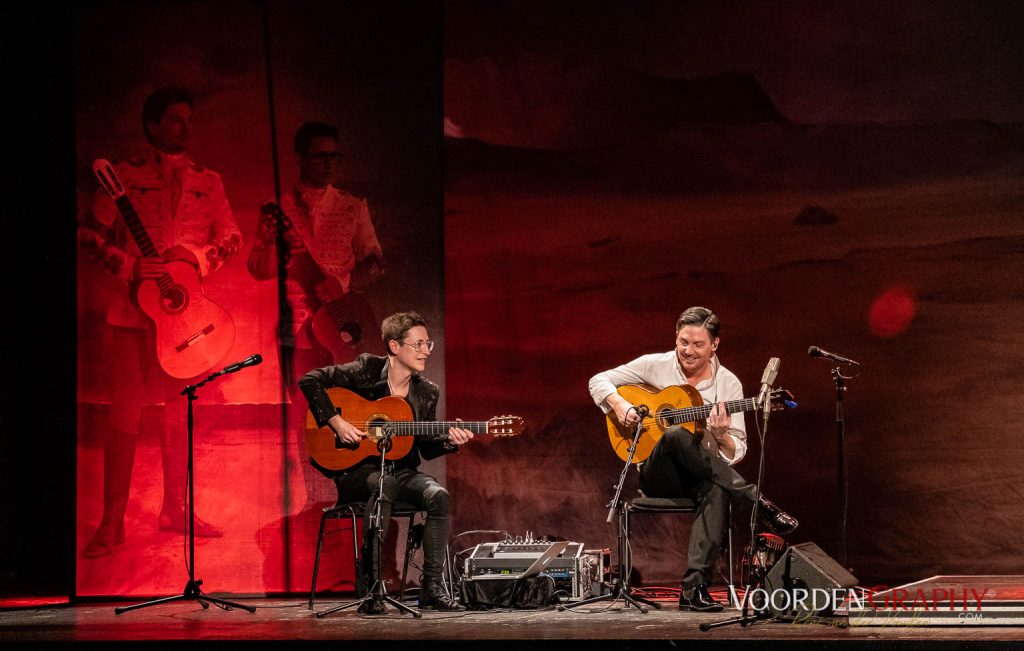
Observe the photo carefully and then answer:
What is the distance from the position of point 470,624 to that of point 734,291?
2.77 metres

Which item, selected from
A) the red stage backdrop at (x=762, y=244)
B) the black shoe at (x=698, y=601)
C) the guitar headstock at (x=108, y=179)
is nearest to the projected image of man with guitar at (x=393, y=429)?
the red stage backdrop at (x=762, y=244)

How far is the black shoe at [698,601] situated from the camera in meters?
5.15

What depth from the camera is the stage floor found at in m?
4.27

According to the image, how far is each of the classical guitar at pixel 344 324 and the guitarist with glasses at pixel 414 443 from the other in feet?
2.38

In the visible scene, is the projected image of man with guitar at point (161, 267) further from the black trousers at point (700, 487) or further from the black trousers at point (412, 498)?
the black trousers at point (700, 487)

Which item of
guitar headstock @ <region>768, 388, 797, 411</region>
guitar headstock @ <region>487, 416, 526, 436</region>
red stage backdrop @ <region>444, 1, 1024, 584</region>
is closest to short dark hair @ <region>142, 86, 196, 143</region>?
red stage backdrop @ <region>444, 1, 1024, 584</region>

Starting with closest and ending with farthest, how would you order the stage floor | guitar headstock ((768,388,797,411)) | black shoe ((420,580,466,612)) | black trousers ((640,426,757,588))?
1. the stage floor
2. guitar headstock ((768,388,797,411))
3. black trousers ((640,426,757,588))
4. black shoe ((420,580,466,612))

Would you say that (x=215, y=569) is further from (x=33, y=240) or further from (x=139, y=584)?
(x=33, y=240)

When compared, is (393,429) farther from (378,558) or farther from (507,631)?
(507,631)

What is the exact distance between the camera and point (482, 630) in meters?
4.67

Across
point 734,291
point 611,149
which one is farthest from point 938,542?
point 611,149

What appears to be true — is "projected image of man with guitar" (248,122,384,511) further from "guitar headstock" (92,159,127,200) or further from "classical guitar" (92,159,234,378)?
"guitar headstock" (92,159,127,200)

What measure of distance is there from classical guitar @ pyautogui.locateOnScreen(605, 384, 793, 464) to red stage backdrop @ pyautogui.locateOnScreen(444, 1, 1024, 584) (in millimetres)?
855

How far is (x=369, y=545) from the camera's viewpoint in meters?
5.47
